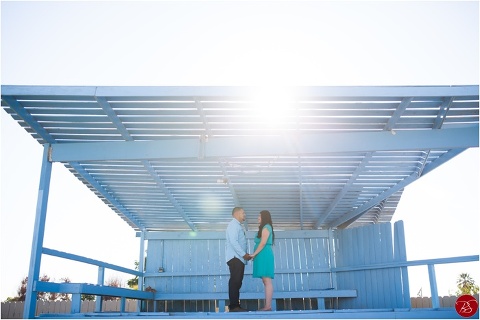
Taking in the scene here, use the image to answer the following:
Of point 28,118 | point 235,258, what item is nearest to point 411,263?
point 235,258

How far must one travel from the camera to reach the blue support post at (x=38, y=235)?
6926mm

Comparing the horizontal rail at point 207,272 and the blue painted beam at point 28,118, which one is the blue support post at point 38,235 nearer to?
the blue painted beam at point 28,118

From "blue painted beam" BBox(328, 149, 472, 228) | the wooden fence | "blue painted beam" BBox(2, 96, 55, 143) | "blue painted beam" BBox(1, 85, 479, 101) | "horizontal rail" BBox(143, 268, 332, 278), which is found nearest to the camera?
"blue painted beam" BBox(1, 85, 479, 101)

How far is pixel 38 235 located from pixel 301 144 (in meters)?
4.25

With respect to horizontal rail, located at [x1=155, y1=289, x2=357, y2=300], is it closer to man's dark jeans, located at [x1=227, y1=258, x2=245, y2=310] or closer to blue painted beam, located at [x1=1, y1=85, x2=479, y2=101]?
man's dark jeans, located at [x1=227, y1=258, x2=245, y2=310]

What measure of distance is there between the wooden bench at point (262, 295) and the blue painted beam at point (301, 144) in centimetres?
534

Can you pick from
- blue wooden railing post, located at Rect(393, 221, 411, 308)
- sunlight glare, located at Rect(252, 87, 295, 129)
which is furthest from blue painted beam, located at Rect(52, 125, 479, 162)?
blue wooden railing post, located at Rect(393, 221, 411, 308)

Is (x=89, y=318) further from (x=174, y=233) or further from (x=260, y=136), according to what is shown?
(x=174, y=233)

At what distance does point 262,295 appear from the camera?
1209cm

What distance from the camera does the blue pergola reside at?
6.45 meters

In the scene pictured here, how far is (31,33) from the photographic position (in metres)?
7.50

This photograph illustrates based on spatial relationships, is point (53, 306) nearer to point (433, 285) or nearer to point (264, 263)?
point (264, 263)

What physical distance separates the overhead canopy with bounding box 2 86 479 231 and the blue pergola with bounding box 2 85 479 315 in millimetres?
17

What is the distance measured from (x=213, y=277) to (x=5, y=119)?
300 inches
